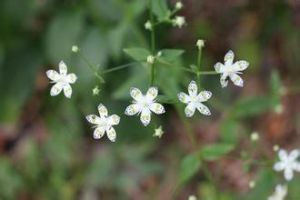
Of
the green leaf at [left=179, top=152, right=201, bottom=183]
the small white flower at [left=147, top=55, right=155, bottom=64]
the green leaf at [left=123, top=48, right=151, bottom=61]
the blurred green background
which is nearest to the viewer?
the small white flower at [left=147, top=55, right=155, bottom=64]

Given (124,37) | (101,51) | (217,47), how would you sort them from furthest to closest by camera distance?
1. (217,47)
2. (101,51)
3. (124,37)

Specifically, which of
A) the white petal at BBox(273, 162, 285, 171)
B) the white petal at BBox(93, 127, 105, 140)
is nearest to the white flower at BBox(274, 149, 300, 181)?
the white petal at BBox(273, 162, 285, 171)

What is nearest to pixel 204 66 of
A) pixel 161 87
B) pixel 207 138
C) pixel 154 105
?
pixel 207 138

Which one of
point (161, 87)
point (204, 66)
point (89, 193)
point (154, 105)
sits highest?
point (204, 66)

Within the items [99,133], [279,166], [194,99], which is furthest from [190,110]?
[279,166]

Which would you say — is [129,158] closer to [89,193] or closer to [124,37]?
[89,193]

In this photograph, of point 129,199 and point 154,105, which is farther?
point 129,199

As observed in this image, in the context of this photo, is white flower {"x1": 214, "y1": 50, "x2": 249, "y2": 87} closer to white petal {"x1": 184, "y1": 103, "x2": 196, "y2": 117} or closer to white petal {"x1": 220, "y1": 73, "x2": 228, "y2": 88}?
white petal {"x1": 220, "y1": 73, "x2": 228, "y2": 88}
